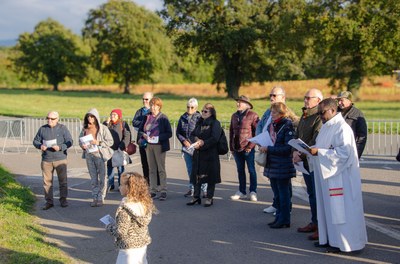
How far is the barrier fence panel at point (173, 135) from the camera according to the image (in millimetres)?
17359

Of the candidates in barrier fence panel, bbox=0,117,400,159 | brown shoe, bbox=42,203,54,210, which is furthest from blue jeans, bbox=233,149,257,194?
barrier fence panel, bbox=0,117,400,159

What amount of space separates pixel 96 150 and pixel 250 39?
40.6 meters

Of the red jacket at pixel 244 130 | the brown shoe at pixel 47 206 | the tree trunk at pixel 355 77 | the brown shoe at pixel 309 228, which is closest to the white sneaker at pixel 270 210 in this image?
the red jacket at pixel 244 130

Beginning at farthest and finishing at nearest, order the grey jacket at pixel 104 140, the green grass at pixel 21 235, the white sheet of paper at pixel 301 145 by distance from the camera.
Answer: the grey jacket at pixel 104 140 → the white sheet of paper at pixel 301 145 → the green grass at pixel 21 235

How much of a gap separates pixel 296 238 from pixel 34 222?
12.9 feet

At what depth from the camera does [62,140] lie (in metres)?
10.4

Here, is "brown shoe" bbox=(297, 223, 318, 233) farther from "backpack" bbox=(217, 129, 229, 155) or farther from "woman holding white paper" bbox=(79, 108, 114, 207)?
"woman holding white paper" bbox=(79, 108, 114, 207)

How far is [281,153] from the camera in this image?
8.59 meters

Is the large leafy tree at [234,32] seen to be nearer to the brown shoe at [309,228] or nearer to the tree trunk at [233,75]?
the tree trunk at [233,75]

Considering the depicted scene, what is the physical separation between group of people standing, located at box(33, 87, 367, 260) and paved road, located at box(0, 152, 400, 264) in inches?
10.5

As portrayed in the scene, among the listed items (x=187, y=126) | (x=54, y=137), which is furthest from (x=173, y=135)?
(x=54, y=137)

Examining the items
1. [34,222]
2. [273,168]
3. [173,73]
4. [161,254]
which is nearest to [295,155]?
[273,168]

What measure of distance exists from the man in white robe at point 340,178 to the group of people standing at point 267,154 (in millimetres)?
12

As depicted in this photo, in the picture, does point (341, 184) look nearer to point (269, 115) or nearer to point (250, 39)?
point (269, 115)
